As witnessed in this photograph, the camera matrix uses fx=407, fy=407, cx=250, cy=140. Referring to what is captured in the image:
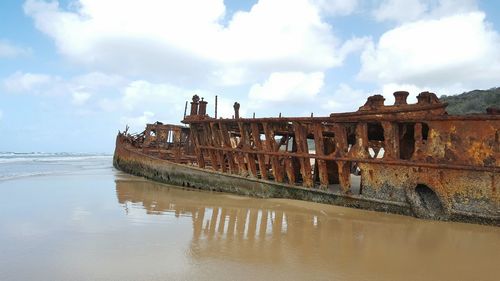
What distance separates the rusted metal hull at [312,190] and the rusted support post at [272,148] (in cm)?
18

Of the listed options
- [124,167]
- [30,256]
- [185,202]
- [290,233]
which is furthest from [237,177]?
[124,167]

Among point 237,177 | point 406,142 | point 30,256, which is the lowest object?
point 30,256

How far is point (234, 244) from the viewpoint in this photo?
4.83 m

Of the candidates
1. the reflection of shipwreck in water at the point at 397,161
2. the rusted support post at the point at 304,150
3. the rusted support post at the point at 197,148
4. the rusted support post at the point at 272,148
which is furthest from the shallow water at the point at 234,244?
the rusted support post at the point at 197,148

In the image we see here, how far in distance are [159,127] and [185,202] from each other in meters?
11.3

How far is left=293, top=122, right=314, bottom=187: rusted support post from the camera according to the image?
27.3ft

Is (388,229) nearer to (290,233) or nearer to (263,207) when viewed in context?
(290,233)

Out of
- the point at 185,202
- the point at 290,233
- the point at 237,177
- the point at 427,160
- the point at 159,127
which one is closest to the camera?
the point at 290,233

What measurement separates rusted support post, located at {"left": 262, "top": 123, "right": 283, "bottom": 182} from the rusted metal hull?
18 centimetres

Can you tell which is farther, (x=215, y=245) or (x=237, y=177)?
(x=237, y=177)

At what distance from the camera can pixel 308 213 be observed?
22.9 feet

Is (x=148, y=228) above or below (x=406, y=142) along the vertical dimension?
below

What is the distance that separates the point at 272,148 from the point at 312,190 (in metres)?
1.49

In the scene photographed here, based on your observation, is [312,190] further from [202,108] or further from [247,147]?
[202,108]
